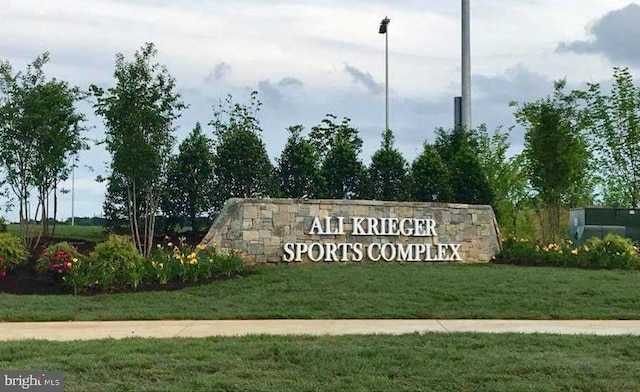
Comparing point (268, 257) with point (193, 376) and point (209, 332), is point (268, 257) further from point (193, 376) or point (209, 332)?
point (193, 376)

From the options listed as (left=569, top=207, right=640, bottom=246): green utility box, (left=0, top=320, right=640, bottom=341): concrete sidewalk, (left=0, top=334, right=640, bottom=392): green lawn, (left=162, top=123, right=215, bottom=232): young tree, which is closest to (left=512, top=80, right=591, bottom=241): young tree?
(left=569, top=207, right=640, bottom=246): green utility box

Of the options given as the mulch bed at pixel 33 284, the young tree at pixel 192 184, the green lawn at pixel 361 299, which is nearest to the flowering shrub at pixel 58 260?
the mulch bed at pixel 33 284

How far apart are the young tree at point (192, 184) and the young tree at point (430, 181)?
16.9ft

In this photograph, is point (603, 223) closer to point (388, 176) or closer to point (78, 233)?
point (388, 176)

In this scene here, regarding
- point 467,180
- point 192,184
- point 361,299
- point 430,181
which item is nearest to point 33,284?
point 361,299

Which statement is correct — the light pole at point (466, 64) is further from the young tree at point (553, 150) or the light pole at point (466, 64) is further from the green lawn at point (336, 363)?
the green lawn at point (336, 363)

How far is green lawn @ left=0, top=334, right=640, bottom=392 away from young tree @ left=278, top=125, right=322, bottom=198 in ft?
37.4

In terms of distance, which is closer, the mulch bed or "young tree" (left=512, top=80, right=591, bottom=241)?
the mulch bed

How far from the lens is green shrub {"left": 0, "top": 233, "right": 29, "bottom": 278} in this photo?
14.6m

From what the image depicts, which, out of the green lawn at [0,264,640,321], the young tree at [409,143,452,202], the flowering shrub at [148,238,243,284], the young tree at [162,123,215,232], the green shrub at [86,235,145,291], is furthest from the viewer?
the young tree at [409,143,452,202]

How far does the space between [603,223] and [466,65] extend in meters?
7.13

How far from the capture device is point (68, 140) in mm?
17438

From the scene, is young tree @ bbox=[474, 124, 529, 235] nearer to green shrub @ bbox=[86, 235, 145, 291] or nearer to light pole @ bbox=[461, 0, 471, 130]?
light pole @ bbox=[461, 0, 471, 130]

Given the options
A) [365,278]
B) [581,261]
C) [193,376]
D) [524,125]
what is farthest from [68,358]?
[524,125]
